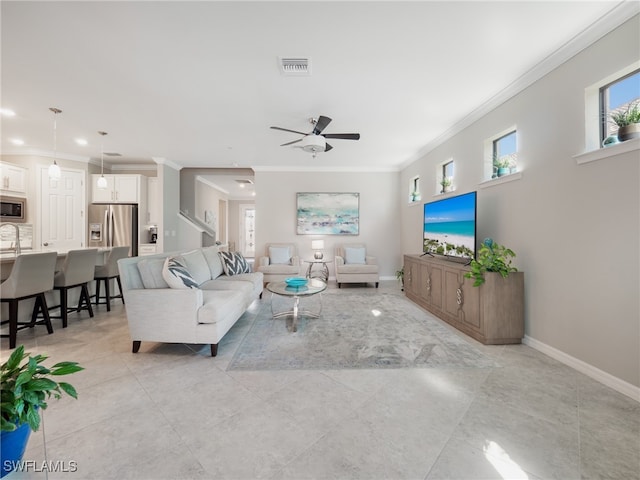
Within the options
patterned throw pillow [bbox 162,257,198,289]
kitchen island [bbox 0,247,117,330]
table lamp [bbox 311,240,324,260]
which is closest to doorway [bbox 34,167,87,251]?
kitchen island [bbox 0,247,117,330]

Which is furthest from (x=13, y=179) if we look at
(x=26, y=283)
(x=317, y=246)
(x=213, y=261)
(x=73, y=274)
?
(x=317, y=246)

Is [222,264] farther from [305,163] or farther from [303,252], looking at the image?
[305,163]

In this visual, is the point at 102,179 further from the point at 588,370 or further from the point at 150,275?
the point at 588,370

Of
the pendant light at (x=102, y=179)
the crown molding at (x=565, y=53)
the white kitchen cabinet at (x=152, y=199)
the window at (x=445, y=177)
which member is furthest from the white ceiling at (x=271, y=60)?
the white kitchen cabinet at (x=152, y=199)

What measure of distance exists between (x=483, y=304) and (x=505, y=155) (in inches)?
72.6

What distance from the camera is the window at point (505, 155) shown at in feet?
9.75

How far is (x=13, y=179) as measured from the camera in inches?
184

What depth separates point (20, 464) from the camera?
816mm

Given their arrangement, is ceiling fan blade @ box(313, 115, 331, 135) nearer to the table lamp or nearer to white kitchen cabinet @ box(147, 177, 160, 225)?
the table lamp

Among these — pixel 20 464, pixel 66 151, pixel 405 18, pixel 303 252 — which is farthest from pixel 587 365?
pixel 66 151

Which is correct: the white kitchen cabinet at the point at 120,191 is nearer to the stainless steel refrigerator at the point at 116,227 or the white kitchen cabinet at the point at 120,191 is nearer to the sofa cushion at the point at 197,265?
the stainless steel refrigerator at the point at 116,227

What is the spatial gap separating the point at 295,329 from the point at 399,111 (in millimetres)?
3066

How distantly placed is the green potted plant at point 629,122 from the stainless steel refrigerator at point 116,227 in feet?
22.3

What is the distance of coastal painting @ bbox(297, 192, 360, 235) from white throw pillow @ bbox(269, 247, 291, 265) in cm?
74
